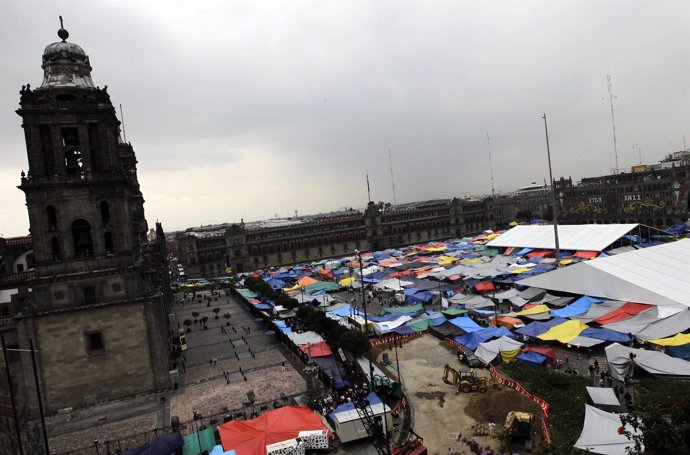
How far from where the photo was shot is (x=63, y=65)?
24766mm

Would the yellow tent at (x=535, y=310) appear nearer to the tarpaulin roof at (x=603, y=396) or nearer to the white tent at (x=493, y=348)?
the white tent at (x=493, y=348)

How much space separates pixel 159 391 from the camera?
25.0 meters

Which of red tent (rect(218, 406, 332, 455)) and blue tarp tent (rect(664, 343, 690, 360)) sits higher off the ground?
red tent (rect(218, 406, 332, 455))

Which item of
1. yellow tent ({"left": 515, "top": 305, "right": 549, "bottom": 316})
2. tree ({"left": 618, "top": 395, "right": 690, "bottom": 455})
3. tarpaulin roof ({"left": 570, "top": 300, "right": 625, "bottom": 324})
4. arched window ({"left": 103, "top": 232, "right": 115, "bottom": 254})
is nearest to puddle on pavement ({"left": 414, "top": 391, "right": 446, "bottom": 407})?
tree ({"left": 618, "top": 395, "right": 690, "bottom": 455})

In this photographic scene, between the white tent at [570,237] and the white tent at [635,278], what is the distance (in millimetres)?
13913

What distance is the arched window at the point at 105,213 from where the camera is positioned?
82.2ft

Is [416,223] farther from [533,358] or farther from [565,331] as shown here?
[533,358]

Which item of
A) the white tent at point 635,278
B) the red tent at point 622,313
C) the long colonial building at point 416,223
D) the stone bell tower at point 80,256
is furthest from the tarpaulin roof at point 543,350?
the long colonial building at point 416,223

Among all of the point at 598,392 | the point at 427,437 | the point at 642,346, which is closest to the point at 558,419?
the point at 598,392

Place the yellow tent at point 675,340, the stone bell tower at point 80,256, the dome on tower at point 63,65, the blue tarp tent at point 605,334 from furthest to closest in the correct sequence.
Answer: the blue tarp tent at point 605,334
the dome on tower at point 63,65
the stone bell tower at point 80,256
the yellow tent at point 675,340

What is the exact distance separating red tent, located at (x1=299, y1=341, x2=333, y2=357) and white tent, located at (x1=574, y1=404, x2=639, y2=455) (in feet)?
49.6

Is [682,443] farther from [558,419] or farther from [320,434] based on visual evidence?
[320,434]

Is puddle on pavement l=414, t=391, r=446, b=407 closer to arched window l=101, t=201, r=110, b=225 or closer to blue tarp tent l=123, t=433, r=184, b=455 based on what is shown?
blue tarp tent l=123, t=433, r=184, b=455

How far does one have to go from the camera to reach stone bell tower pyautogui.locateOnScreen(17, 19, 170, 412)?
23.5 metres
